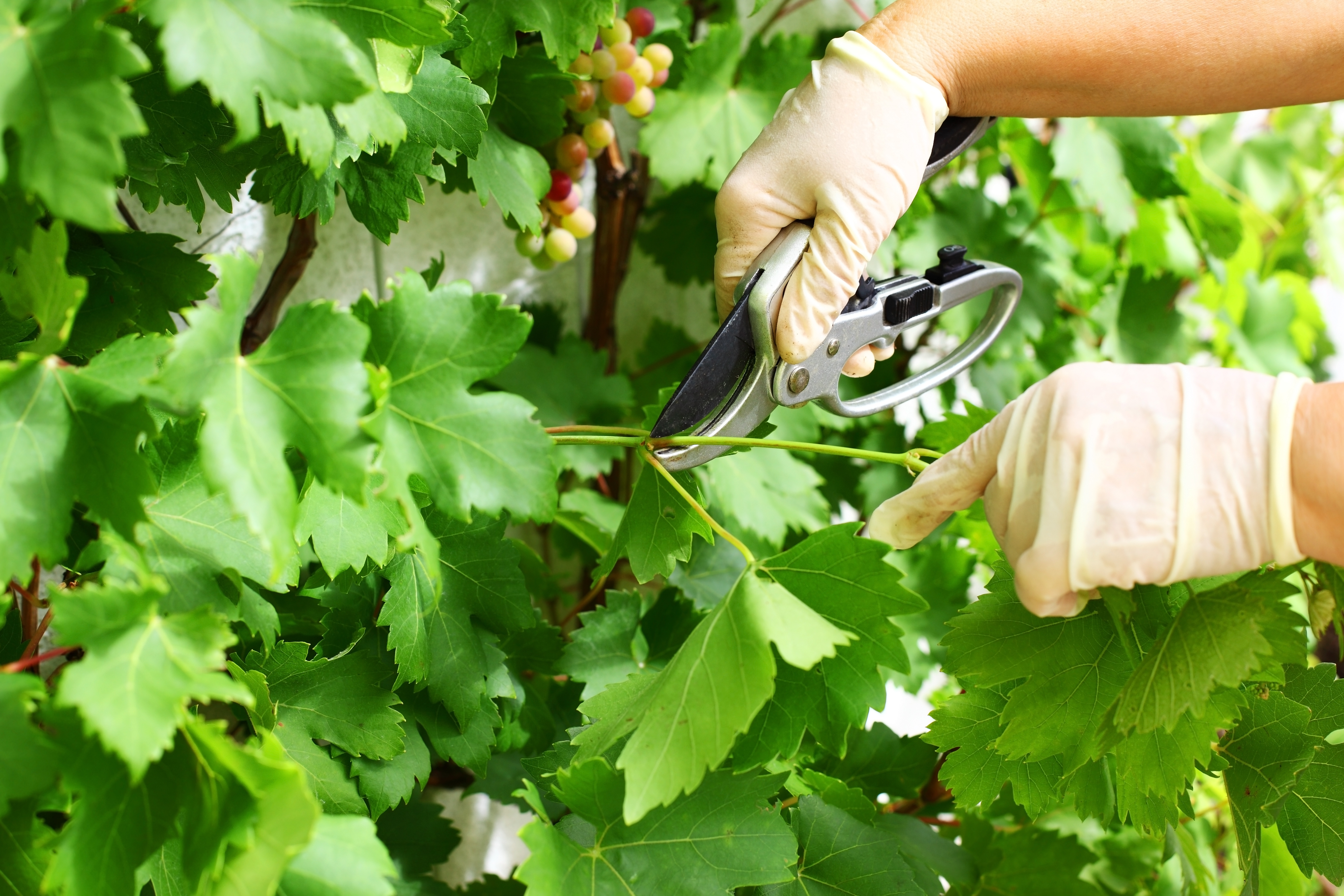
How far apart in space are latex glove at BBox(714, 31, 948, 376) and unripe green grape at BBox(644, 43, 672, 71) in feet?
0.76

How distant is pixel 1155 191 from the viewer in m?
1.16

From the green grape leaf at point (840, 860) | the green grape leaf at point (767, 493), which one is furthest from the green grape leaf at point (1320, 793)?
the green grape leaf at point (767, 493)

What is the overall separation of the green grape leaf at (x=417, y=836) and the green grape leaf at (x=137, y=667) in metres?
0.51

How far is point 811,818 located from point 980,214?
0.90 m

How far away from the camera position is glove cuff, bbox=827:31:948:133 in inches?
28.1

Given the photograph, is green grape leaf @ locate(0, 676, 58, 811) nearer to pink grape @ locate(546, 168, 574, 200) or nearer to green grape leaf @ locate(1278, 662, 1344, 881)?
pink grape @ locate(546, 168, 574, 200)

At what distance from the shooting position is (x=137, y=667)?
0.38m

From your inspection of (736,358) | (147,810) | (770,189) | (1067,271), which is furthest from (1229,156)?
(147,810)

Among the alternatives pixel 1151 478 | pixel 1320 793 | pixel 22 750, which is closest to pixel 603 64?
pixel 1151 478

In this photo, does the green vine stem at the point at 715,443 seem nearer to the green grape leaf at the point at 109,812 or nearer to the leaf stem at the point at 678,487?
the leaf stem at the point at 678,487

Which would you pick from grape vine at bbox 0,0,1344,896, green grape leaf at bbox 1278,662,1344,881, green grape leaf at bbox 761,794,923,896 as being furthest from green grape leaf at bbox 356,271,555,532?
green grape leaf at bbox 1278,662,1344,881

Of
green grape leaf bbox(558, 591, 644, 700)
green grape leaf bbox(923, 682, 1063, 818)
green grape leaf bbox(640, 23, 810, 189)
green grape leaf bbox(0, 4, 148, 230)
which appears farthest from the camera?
green grape leaf bbox(640, 23, 810, 189)

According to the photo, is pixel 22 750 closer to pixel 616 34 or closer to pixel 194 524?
pixel 194 524

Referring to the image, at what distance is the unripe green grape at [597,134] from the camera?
888 millimetres
